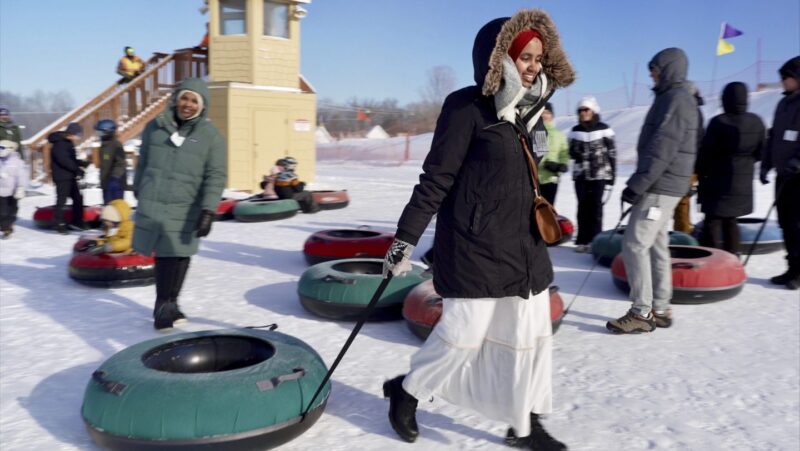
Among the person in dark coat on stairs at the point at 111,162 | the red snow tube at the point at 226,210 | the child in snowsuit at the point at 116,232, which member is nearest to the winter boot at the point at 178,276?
the child in snowsuit at the point at 116,232

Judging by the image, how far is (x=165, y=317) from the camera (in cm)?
461

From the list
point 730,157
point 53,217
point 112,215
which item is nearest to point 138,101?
point 53,217

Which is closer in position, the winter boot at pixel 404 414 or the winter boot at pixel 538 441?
the winter boot at pixel 538 441

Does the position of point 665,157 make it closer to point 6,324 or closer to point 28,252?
point 6,324

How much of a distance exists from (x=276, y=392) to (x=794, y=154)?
5068mm

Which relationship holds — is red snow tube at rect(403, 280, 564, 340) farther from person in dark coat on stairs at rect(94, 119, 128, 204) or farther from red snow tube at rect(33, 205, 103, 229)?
red snow tube at rect(33, 205, 103, 229)

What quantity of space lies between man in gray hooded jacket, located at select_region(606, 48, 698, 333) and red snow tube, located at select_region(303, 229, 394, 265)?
2664mm

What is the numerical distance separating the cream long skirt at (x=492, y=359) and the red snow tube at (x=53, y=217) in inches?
323

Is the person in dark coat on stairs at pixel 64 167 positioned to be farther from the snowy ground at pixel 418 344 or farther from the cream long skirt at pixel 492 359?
the cream long skirt at pixel 492 359

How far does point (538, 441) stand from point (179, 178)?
284 centimetres

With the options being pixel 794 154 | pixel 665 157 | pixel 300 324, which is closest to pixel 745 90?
pixel 794 154

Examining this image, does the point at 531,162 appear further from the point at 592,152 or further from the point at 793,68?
the point at 592,152

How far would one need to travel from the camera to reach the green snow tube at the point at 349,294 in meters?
4.77

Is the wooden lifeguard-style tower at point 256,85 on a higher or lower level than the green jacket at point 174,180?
higher
